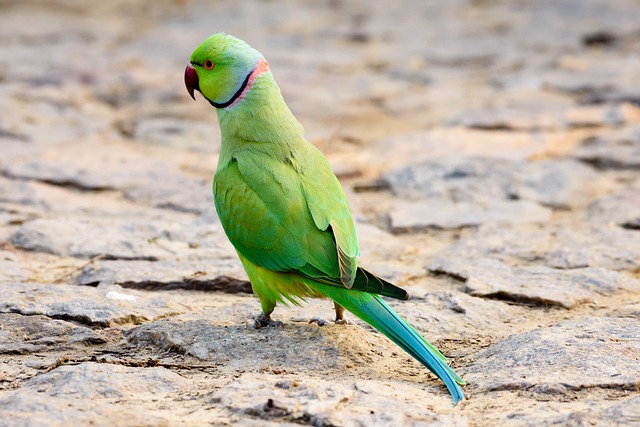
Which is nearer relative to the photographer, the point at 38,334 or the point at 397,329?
the point at 397,329

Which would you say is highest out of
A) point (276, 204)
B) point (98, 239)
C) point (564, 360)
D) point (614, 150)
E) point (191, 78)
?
point (191, 78)

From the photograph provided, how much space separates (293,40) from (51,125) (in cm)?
330

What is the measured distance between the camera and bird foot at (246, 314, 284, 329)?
134 inches

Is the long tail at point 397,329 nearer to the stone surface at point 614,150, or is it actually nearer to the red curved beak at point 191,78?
the red curved beak at point 191,78

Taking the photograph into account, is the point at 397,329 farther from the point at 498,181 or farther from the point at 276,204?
the point at 498,181

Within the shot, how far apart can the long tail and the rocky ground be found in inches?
2.6

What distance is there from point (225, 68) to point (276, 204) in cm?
64

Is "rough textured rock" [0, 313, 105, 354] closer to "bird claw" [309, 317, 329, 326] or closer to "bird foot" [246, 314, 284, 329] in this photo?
"bird foot" [246, 314, 284, 329]

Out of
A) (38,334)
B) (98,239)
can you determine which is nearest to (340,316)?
(38,334)

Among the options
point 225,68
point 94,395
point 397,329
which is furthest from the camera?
point 225,68

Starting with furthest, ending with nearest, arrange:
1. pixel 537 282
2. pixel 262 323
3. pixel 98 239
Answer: pixel 98 239, pixel 537 282, pixel 262 323

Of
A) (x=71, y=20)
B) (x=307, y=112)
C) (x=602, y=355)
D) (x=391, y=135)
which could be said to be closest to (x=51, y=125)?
(x=307, y=112)

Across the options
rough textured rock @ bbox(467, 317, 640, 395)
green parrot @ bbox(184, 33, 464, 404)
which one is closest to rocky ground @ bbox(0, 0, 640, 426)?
rough textured rock @ bbox(467, 317, 640, 395)

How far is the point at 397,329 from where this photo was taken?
295 cm
